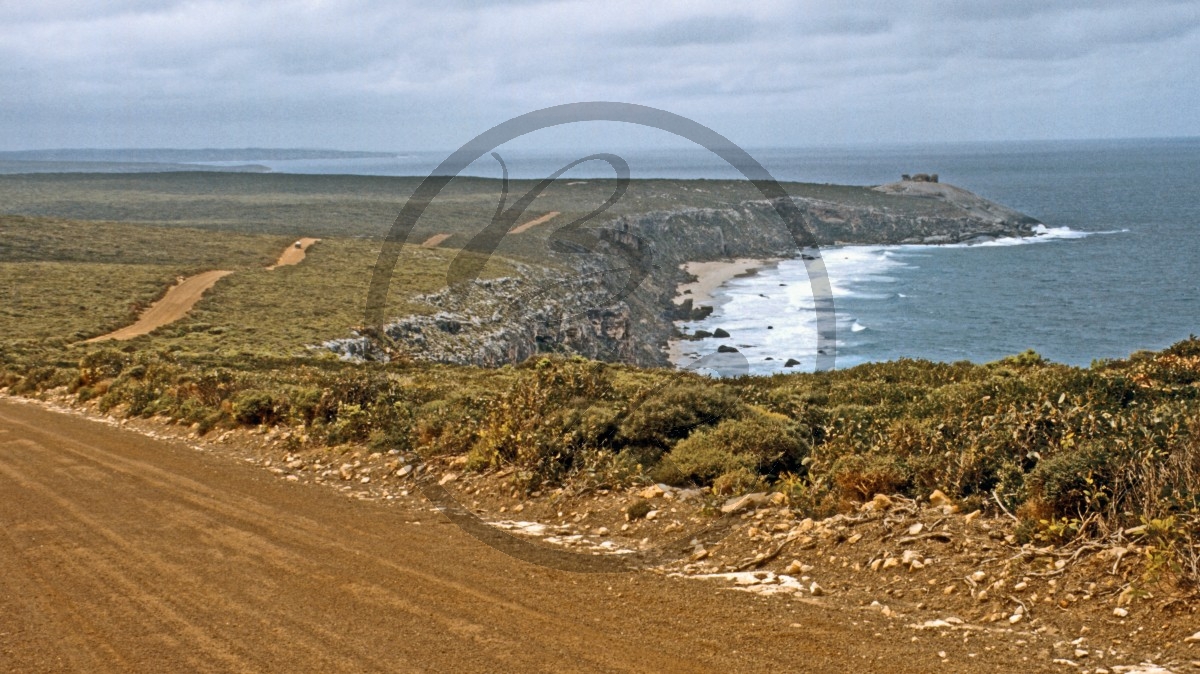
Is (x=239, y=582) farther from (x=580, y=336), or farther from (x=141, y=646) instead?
(x=580, y=336)

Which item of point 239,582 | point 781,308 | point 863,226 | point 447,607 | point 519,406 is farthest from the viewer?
point 863,226

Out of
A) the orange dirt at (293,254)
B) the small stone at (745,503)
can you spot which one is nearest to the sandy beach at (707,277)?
the orange dirt at (293,254)

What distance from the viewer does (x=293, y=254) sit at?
228 feet

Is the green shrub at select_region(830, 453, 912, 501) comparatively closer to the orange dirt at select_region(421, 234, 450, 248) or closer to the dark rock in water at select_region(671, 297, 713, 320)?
the dark rock in water at select_region(671, 297, 713, 320)

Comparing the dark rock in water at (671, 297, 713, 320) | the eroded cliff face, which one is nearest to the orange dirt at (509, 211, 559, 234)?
the eroded cliff face

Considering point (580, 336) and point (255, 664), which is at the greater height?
point (255, 664)

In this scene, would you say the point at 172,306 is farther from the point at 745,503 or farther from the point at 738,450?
the point at 745,503

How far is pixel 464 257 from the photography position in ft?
241

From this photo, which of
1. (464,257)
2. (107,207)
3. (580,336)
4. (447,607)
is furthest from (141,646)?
(107,207)

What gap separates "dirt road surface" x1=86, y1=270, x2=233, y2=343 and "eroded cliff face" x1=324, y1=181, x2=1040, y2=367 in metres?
8.46

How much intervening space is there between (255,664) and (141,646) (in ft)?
3.31

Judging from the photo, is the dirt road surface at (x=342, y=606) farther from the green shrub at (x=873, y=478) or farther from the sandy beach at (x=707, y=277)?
the sandy beach at (x=707, y=277)

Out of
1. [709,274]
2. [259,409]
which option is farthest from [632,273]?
[259,409]

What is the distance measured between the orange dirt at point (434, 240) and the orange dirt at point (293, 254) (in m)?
9.71
